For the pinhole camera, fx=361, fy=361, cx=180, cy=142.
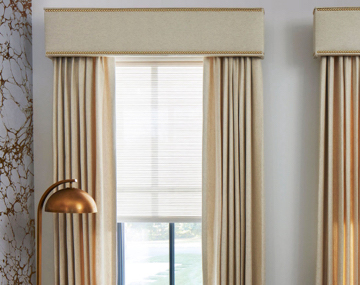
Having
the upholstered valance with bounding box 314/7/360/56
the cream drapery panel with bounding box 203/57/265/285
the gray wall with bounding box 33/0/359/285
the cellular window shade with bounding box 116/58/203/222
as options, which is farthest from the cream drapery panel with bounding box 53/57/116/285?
the upholstered valance with bounding box 314/7/360/56

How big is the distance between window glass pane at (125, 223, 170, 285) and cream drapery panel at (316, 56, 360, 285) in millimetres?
996

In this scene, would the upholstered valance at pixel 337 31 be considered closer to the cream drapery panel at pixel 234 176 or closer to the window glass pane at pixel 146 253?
the cream drapery panel at pixel 234 176

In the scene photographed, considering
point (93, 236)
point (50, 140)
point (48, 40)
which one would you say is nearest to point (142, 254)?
point (93, 236)

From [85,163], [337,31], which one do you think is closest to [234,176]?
[85,163]

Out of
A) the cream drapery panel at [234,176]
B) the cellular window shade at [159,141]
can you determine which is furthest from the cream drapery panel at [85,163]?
the cream drapery panel at [234,176]

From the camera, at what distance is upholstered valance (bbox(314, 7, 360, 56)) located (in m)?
2.18

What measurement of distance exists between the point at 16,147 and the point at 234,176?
135cm

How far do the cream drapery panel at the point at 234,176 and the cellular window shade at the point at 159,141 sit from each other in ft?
0.42

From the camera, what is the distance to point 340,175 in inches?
87.0

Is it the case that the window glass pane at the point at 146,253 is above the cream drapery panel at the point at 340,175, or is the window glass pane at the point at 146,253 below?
below

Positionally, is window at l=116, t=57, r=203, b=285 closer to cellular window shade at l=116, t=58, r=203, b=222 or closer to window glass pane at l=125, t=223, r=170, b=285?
cellular window shade at l=116, t=58, r=203, b=222

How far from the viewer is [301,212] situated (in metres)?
2.35

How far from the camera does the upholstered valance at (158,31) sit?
220 cm

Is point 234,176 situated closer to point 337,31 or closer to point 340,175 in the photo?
point 340,175
